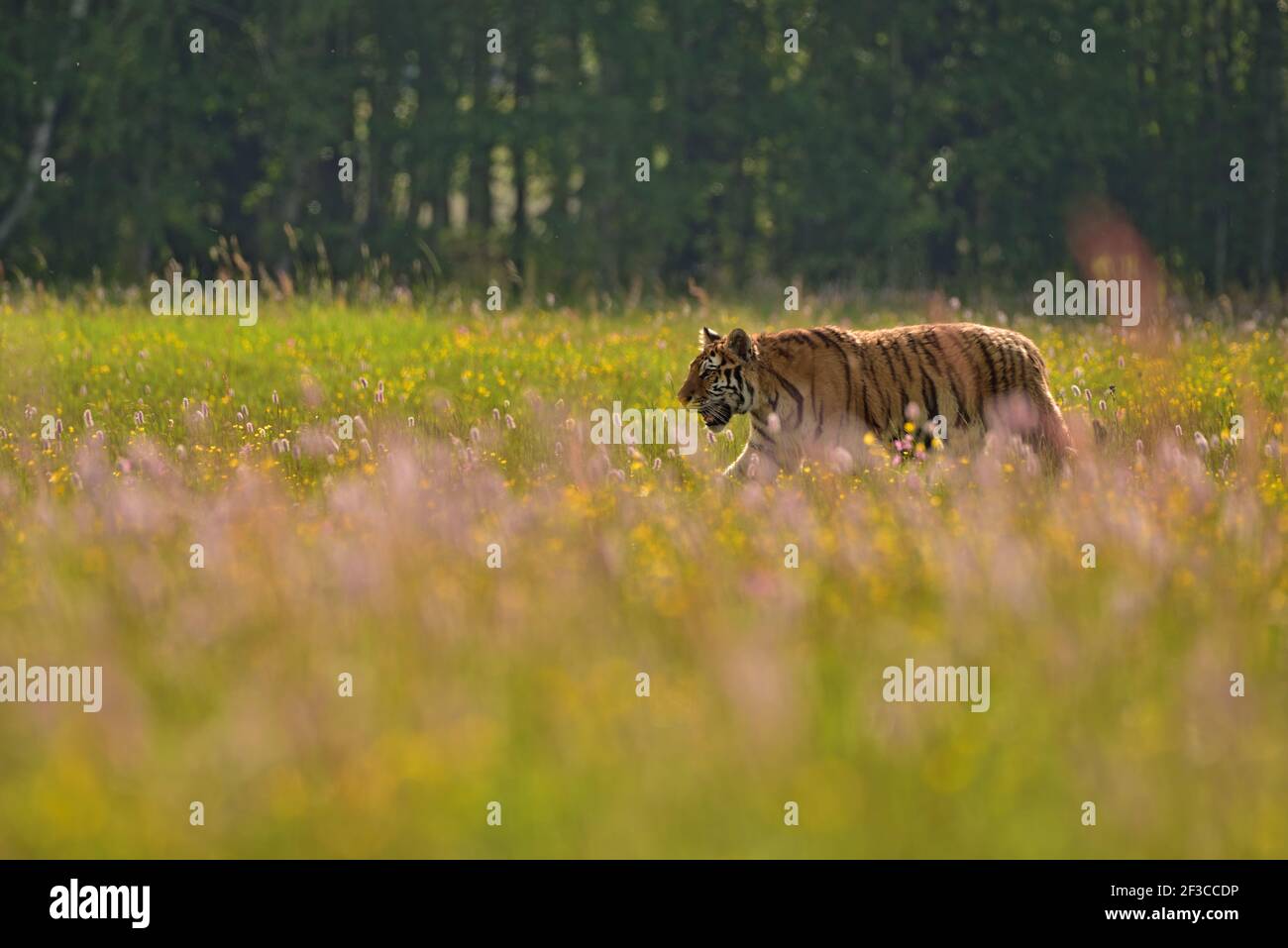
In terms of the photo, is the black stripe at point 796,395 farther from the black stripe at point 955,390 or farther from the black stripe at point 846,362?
the black stripe at point 955,390

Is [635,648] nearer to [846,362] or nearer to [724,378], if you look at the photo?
[724,378]

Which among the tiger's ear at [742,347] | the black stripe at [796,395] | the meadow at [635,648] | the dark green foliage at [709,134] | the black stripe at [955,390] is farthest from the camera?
the dark green foliage at [709,134]

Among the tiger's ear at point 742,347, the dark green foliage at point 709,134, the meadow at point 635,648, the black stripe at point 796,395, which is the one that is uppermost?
the dark green foliage at point 709,134

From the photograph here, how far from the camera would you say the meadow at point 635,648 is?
3.96m

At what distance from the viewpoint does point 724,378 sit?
938 centimetres

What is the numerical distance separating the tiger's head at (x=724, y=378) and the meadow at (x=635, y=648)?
1.33ft

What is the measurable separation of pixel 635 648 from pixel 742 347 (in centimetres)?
450

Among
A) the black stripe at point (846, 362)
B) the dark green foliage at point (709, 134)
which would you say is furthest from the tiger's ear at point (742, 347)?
the dark green foliage at point (709, 134)

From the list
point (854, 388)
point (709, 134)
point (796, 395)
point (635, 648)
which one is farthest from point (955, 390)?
point (709, 134)

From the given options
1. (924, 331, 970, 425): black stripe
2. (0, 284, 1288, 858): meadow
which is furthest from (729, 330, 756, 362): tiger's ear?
(924, 331, 970, 425): black stripe

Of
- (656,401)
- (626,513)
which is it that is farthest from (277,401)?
(626,513)

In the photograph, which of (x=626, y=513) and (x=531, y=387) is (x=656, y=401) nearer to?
(x=531, y=387)

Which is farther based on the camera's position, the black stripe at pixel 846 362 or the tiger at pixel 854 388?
the black stripe at pixel 846 362

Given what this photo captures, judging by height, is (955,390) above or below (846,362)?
below
